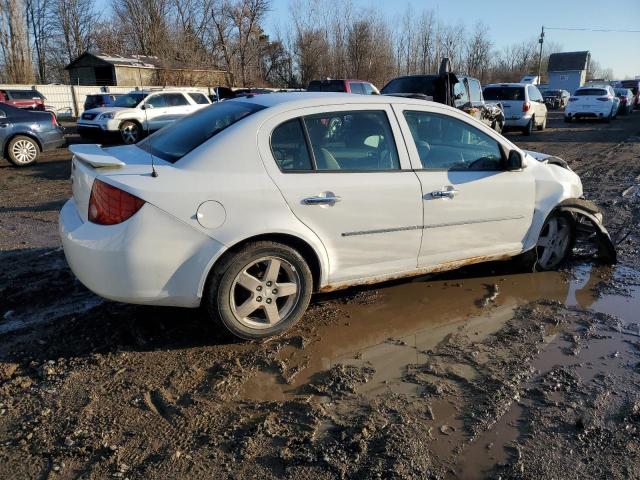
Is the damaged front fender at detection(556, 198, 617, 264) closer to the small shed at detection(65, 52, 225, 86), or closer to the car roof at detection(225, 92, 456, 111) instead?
the car roof at detection(225, 92, 456, 111)

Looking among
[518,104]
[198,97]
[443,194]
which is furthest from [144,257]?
[518,104]

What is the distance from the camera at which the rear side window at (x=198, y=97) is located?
17516 millimetres

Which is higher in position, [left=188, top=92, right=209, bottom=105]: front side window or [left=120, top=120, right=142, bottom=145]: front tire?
[left=188, top=92, right=209, bottom=105]: front side window

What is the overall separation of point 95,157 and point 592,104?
82.7 feet

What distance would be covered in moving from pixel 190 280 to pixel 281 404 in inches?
37.9

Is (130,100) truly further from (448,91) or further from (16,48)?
(16,48)

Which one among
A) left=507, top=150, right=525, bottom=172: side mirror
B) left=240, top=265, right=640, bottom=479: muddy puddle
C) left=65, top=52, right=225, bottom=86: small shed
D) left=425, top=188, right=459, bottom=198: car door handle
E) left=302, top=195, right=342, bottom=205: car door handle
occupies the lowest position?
left=240, top=265, right=640, bottom=479: muddy puddle

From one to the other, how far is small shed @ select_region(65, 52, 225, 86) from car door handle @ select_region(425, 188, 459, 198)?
40.7 meters

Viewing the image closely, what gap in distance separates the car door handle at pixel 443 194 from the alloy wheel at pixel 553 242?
1.33m

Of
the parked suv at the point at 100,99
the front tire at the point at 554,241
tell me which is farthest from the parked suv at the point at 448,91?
the parked suv at the point at 100,99

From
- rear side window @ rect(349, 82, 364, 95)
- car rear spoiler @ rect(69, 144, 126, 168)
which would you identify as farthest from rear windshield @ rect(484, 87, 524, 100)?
car rear spoiler @ rect(69, 144, 126, 168)

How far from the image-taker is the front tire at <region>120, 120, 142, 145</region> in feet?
51.3

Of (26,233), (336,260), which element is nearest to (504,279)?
(336,260)

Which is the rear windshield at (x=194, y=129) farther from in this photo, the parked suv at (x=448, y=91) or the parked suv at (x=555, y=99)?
the parked suv at (x=555, y=99)
